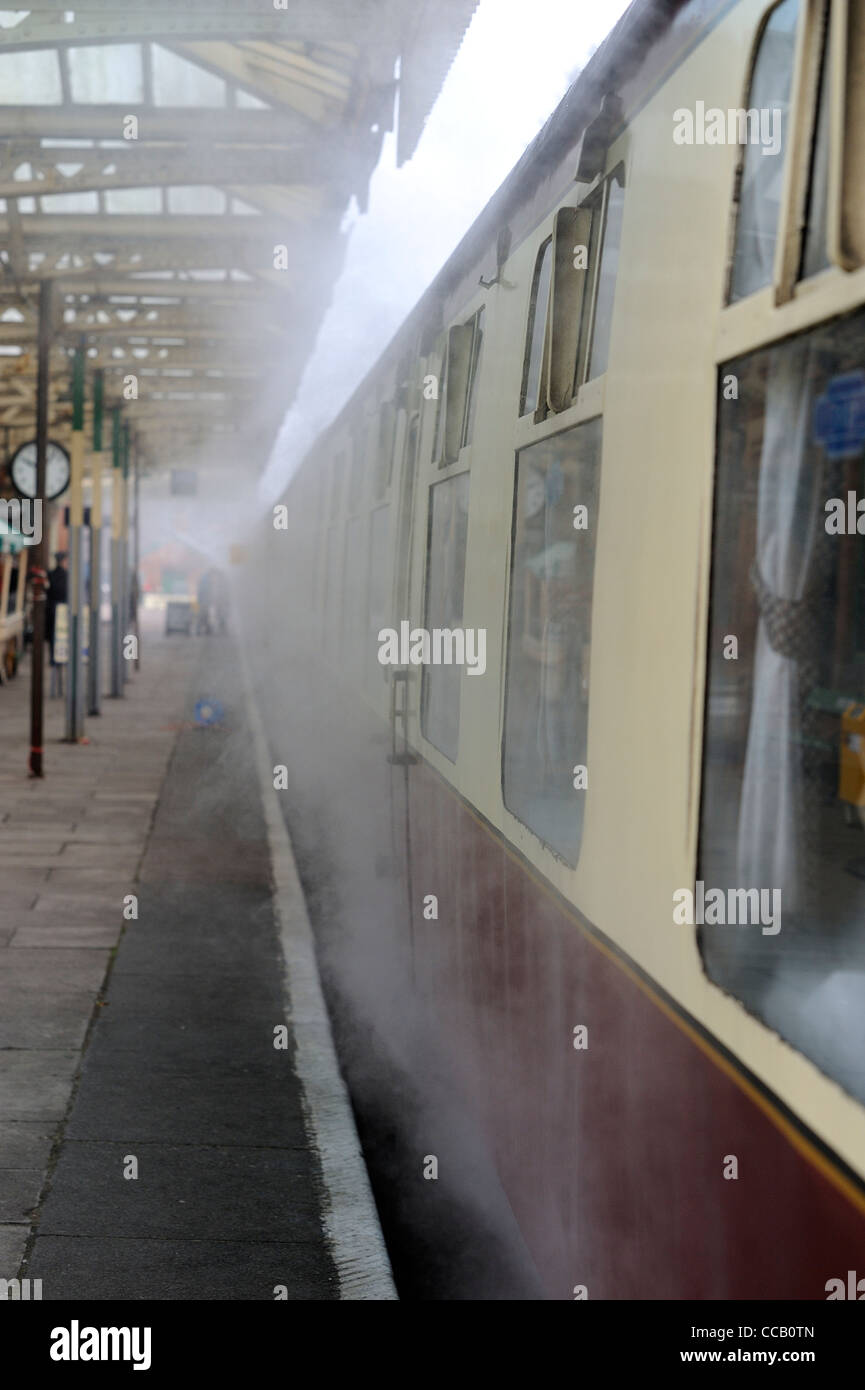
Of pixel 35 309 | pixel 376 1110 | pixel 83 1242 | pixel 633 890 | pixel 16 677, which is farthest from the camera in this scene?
pixel 16 677

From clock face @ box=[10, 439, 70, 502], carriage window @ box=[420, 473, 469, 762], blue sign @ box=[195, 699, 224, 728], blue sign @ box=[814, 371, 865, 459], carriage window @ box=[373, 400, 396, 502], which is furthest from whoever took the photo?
blue sign @ box=[195, 699, 224, 728]

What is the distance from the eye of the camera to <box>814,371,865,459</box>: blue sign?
1.87 meters

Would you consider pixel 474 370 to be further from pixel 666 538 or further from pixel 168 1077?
pixel 168 1077

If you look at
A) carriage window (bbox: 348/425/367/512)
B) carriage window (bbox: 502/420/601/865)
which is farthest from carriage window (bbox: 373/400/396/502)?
carriage window (bbox: 502/420/601/865)

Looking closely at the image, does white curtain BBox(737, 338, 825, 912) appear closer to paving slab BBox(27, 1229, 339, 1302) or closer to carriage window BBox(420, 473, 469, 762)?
paving slab BBox(27, 1229, 339, 1302)

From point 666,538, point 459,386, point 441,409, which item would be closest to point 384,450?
point 441,409

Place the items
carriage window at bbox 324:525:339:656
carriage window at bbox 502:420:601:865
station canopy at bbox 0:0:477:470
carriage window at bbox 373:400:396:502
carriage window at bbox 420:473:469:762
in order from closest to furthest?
carriage window at bbox 502:420:601:865
carriage window at bbox 420:473:469:762
carriage window at bbox 373:400:396:502
station canopy at bbox 0:0:477:470
carriage window at bbox 324:525:339:656

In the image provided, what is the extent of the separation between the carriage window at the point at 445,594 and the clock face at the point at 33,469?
8397 mm

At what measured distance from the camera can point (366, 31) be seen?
696 cm

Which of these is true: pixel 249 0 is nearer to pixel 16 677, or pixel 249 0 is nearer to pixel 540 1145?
pixel 540 1145

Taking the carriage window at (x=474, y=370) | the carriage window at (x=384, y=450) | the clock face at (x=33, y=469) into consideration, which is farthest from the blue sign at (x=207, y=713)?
the carriage window at (x=474, y=370)

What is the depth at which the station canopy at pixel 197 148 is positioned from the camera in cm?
714
